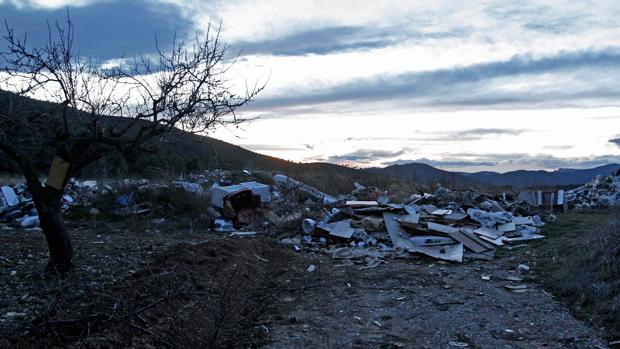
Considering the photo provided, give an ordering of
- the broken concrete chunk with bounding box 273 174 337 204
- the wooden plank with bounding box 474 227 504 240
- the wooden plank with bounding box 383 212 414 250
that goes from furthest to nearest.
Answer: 1. the broken concrete chunk with bounding box 273 174 337 204
2. the wooden plank with bounding box 474 227 504 240
3. the wooden plank with bounding box 383 212 414 250

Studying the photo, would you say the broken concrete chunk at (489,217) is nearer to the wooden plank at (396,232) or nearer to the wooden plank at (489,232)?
the wooden plank at (489,232)

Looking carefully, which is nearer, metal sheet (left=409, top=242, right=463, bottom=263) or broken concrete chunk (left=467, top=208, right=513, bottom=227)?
metal sheet (left=409, top=242, right=463, bottom=263)

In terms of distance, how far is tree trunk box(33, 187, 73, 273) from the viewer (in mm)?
6148

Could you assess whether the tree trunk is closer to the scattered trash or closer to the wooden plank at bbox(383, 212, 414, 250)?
the wooden plank at bbox(383, 212, 414, 250)

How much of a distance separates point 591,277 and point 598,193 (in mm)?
12478

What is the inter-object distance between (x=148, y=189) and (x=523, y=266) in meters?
8.25

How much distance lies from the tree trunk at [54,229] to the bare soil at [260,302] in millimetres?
261

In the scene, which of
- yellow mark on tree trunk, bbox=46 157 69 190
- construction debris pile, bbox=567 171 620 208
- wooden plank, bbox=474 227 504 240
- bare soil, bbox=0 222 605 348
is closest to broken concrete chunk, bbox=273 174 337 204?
wooden plank, bbox=474 227 504 240

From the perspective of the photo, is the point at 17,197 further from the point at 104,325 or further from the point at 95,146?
the point at 104,325

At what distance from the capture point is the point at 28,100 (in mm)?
6301

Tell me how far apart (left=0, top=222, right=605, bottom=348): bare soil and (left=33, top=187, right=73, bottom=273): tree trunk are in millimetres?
261

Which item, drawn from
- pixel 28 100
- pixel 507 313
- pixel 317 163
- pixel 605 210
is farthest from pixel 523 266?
pixel 317 163

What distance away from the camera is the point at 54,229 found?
6250 millimetres

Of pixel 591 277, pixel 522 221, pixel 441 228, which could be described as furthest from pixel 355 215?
pixel 591 277
